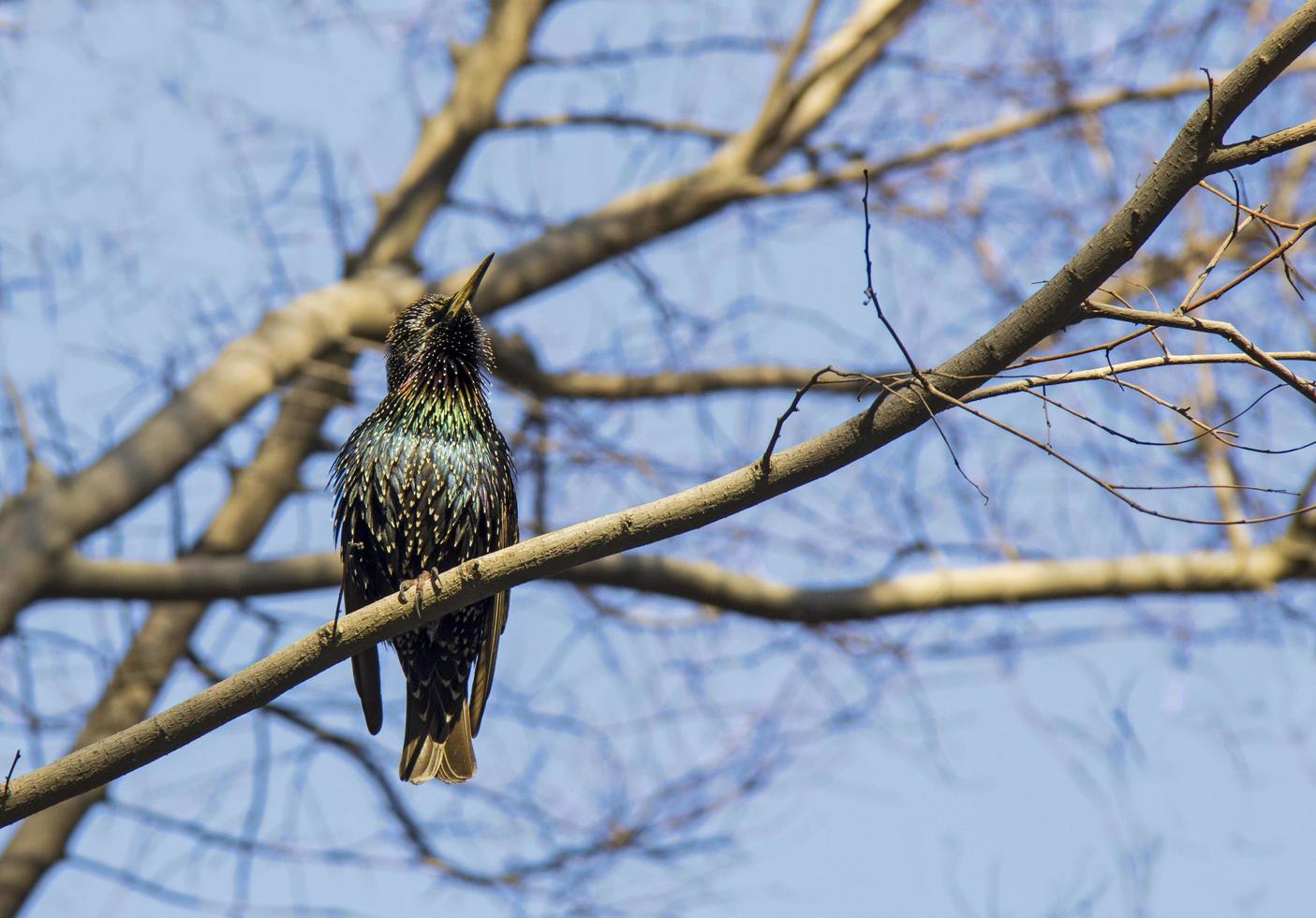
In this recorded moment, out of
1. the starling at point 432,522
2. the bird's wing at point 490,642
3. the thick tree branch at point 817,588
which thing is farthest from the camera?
the thick tree branch at point 817,588

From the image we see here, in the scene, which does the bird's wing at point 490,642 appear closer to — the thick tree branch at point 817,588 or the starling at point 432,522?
the starling at point 432,522

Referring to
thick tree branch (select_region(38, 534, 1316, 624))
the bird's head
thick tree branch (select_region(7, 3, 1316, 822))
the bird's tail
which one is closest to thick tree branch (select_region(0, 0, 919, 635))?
thick tree branch (select_region(38, 534, 1316, 624))

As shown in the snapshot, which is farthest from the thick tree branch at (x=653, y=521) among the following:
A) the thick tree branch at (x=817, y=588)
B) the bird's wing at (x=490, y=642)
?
the thick tree branch at (x=817, y=588)

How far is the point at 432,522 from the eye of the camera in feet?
13.5

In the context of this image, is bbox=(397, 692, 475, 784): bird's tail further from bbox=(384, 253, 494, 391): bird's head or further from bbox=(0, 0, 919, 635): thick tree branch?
bbox=(0, 0, 919, 635): thick tree branch

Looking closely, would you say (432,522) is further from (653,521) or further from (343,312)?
(343,312)

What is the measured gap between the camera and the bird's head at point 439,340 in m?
4.50

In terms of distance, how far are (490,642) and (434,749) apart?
1.19ft

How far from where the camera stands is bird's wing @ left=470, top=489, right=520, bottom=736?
4.34m

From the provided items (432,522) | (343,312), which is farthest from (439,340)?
(343,312)

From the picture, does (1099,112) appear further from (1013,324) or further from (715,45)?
(1013,324)

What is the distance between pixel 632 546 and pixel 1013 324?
2.91 ft

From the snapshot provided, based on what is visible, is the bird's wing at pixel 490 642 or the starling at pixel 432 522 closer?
the starling at pixel 432 522

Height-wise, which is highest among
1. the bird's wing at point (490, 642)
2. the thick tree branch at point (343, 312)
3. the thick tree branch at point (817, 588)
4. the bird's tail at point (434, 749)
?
the thick tree branch at point (343, 312)
